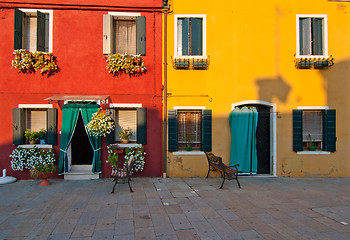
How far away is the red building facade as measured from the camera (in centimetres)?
750

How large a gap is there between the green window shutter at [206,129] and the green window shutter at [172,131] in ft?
3.28

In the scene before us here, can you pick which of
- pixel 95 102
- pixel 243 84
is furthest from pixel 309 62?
pixel 95 102

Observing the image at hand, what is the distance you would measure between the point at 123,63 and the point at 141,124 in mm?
2183

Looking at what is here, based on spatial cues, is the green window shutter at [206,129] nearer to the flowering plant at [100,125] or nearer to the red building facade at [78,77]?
the red building facade at [78,77]

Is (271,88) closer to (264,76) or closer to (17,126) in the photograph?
(264,76)

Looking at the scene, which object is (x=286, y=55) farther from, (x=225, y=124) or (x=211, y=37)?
(x=225, y=124)

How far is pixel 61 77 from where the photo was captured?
768 cm

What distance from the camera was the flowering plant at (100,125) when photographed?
7012 mm

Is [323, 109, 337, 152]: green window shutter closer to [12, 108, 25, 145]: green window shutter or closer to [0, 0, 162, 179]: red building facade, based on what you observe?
[0, 0, 162, 179]: red building facade

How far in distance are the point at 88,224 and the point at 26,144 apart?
4.88m

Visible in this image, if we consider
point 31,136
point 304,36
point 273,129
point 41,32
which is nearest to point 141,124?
point 31,136

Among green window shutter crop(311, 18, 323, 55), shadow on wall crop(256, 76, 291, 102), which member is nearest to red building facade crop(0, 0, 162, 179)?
shadow on wall crop(256, 76, 291, 102)

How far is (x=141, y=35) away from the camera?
7.82 meters

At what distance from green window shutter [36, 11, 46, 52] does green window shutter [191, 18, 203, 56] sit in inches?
203
